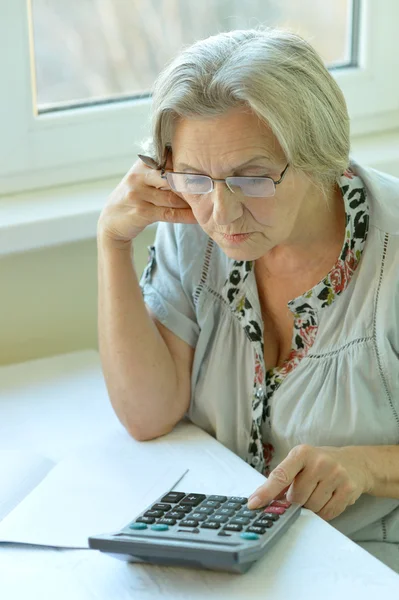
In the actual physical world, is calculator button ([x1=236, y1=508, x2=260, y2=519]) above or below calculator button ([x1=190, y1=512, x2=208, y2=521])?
below

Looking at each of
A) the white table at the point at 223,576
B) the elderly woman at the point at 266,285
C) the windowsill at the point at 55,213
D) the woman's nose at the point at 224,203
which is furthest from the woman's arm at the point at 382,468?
the windowsill at the point at 55,213

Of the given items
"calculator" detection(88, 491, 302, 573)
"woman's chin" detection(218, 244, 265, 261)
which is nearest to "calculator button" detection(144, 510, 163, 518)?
"calculator" detection(88, 491, 302, 573)

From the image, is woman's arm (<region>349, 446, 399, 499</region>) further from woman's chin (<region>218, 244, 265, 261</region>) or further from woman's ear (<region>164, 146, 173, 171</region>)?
woman's ear (<region>164, 146, 173, 171</region>)

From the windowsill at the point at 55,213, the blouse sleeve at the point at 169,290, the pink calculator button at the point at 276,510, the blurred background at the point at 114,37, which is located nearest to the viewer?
the pink calculator button at the point at 276,510

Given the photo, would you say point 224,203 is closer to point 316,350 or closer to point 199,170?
point 199,170

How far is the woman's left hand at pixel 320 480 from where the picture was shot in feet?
3.98

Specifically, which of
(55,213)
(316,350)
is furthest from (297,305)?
(55,213)

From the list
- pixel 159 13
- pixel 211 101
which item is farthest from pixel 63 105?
pixel 211 101

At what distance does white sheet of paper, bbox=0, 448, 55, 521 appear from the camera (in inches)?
52.7

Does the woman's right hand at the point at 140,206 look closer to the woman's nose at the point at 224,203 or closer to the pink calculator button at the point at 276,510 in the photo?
the woman's nose at the point at 224,203

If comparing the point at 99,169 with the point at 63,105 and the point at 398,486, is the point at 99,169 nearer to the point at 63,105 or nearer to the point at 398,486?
the point at 63,105

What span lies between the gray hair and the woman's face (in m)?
0.02

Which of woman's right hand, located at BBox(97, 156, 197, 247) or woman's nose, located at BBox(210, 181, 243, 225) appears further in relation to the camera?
woman's right hand, located at BBox(97, 156, 197, 247)

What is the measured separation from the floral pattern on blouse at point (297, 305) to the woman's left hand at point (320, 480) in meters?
0.16
